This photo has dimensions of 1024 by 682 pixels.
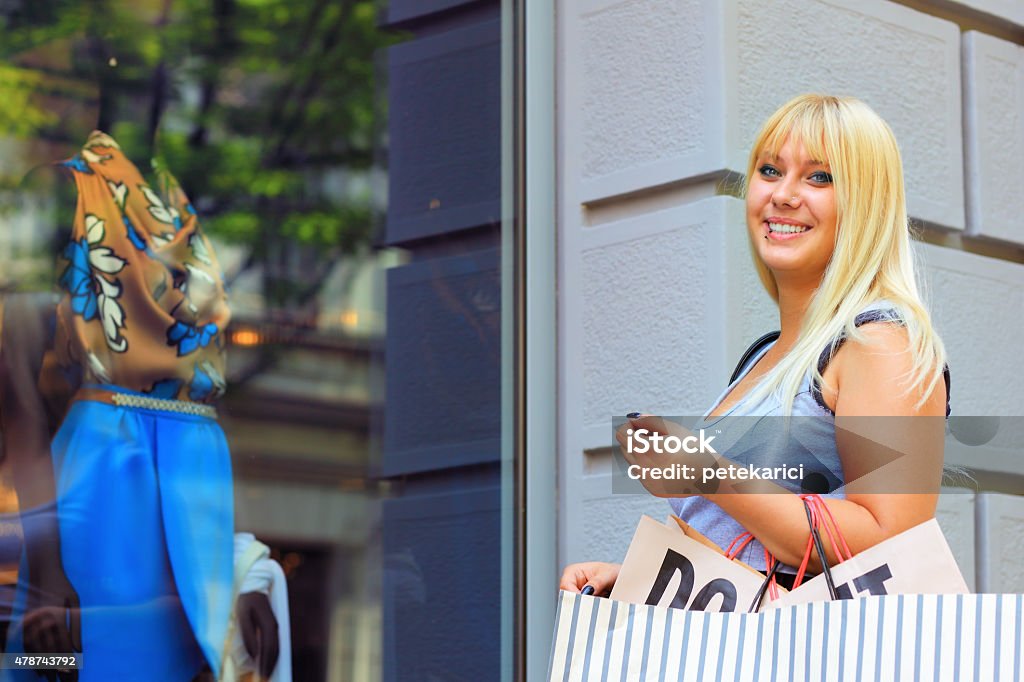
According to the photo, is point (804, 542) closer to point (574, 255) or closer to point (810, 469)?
point (810, 469)

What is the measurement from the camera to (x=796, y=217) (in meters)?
2.26

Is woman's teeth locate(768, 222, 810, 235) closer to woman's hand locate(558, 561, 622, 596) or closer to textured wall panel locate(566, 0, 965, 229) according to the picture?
woman's hand locate(558, 561, 622, 596)

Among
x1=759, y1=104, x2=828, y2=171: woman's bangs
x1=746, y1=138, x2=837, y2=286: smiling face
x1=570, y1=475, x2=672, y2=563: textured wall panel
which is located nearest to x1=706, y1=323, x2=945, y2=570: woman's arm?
x1=746, y1=138, x2=837, y2=286: smiling face

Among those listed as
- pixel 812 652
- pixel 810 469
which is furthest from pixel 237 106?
pixel 812 652

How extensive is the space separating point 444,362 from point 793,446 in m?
1.64

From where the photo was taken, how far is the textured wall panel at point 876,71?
3564mm

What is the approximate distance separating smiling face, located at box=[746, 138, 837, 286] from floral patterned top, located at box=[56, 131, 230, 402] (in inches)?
54.3

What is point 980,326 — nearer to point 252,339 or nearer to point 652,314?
point 652,314

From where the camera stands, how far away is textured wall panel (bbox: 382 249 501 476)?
140 inches

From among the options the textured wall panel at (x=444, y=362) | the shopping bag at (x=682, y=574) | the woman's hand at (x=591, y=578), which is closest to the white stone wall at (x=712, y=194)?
the textured wall panel at (x=444, y=362)

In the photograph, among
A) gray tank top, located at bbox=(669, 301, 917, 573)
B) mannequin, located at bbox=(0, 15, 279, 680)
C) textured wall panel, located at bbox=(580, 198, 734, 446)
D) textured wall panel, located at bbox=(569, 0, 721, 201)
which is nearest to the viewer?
gray tank top, located at bbox=(669, 301, 917, 573)

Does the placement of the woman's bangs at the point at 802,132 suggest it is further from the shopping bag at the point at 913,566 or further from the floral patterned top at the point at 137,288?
the floral patterned top at the point at 137,288

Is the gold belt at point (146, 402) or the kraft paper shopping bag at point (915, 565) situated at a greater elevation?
the gold belt at point (146, 402)

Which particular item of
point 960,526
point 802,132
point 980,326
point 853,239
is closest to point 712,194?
point 980,326
